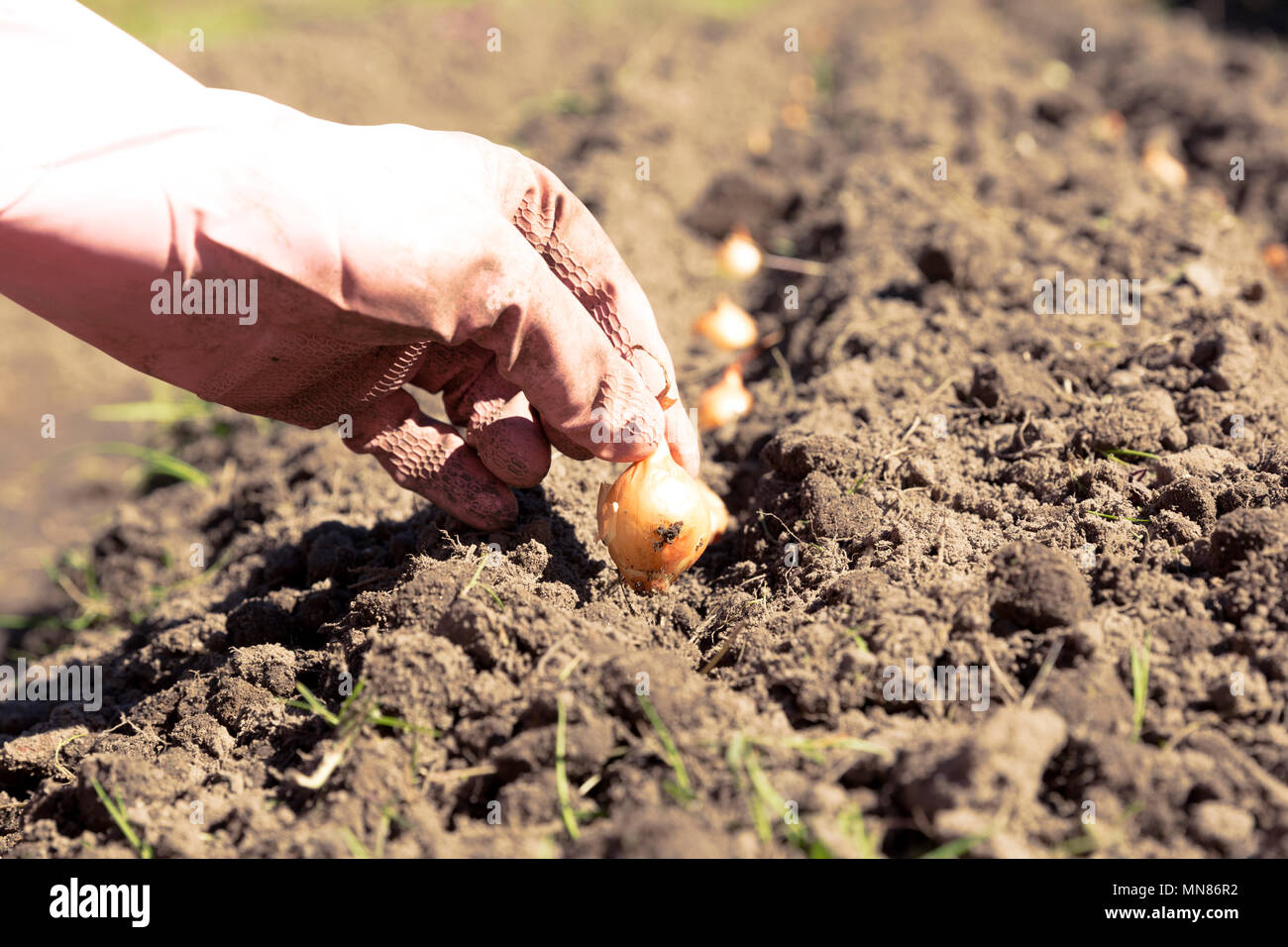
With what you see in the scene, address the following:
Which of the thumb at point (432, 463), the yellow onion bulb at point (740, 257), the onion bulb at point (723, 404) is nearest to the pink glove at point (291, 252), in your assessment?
the thumb at point (432, 463)

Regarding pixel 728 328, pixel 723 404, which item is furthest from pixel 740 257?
pixel 723 404

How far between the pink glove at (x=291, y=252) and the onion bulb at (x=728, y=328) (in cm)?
116

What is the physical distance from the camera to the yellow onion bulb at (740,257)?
3.71 meters

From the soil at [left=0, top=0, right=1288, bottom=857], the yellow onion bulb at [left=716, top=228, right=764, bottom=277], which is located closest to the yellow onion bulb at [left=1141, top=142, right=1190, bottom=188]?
the soil at [left=0, top=0, right=1288, bottom=857]

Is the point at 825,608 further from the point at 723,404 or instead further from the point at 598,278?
the point at 723,404

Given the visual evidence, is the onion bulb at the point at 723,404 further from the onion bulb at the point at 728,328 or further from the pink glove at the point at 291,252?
the pink glove at the point at 291,252

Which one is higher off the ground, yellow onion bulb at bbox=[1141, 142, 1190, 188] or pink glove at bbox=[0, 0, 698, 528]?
yellow onion bulb at bbox=[1141, 142, 1190, 188]

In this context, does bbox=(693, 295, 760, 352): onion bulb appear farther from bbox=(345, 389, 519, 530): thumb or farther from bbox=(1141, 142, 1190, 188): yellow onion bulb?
bbox=(1141, 142, 1190, 188): yellow onion bulb

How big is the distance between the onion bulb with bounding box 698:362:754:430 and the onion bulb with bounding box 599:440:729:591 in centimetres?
78

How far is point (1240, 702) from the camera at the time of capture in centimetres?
153

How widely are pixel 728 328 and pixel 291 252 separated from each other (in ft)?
6.04

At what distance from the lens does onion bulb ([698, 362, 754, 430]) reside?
286 cm

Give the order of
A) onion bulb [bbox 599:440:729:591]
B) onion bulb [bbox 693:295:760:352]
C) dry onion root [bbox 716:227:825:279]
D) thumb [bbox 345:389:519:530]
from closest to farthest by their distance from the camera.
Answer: onion bulb [bbox 599:440:729:591]
thumb [bbox 345:389:519:530]
onion bulb [bbox 693:295:760:352]
dry onion root [bbox 716:227:825:279]

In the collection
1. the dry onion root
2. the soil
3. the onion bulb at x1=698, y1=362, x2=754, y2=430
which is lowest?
the soil
